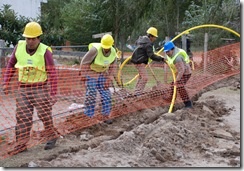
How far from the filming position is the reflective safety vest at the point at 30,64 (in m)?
4.62

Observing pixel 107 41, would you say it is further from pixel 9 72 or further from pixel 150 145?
pixel 150 145

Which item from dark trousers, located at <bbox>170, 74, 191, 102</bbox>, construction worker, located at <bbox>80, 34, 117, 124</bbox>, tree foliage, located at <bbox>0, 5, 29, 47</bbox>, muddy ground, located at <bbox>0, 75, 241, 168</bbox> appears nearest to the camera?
muddy ground, located at <bbox>0, 75, 241, 168</bbox>

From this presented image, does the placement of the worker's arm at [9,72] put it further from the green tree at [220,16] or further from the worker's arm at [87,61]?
the green tree at [220,16]

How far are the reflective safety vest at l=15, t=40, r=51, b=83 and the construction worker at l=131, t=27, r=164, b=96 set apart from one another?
9.64 ft

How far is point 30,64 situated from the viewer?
462 cm

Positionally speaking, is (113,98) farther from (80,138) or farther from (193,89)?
(193,89)

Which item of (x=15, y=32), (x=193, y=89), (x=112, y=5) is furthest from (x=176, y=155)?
(x=112, y=5)

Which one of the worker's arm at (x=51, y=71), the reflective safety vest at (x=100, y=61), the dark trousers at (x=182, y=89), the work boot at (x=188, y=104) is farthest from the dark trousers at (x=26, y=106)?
the work boot at (x=188, y=104)

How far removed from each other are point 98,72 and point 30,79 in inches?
68.8

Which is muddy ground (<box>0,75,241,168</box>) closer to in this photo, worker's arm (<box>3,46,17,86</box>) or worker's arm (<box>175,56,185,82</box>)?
worker's arm (<box>175,56,185,82</box>)

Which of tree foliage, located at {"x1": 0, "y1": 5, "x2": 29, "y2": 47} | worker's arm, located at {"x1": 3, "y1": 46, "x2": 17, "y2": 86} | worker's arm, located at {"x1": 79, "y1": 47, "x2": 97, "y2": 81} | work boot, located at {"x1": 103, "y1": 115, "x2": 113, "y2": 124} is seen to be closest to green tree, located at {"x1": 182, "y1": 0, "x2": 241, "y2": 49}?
tree foliage, located at {"x1": 0, "y1": 5, "x2": 29, "y2": 47}

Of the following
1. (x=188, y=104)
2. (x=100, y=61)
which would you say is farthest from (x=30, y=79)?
(x=188, y=104)

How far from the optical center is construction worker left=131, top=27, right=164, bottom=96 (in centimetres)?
728

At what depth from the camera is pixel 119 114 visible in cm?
662
